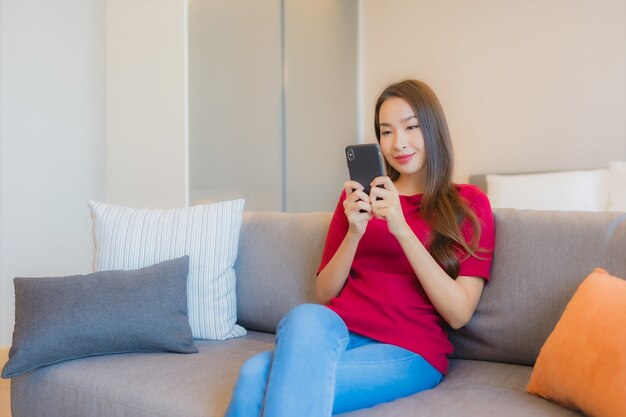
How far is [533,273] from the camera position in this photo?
4.70 ft

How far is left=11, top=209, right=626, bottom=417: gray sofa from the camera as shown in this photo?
1.27 meters

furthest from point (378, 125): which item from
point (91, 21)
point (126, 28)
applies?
point (91, 21)

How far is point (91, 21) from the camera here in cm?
337

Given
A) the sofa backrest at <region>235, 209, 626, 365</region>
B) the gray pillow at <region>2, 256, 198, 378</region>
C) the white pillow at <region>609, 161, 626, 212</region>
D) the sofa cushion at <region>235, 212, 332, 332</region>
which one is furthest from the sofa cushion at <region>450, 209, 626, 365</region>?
the white pillow at <region>609, 161, 626, 212</region>

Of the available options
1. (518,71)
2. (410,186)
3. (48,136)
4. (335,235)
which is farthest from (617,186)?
(48,136)

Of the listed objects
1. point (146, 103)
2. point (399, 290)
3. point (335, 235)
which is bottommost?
point (399, 290)

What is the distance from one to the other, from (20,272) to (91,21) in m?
1.39

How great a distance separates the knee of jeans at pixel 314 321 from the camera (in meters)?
1.15

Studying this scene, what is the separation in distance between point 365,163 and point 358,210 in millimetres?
111

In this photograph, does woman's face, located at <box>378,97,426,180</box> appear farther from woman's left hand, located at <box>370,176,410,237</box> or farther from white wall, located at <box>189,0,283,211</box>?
white wall, located at <box>189,0,283,211</box>

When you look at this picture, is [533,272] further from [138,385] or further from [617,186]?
[617,186]

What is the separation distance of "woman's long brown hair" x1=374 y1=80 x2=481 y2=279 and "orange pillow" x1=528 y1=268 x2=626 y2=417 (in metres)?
0.28

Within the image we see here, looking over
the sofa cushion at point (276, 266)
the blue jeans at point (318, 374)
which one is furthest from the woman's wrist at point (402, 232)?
the sofa cushion at point (276, 266)

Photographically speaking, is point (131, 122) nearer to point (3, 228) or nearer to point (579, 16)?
point (3, 228)
